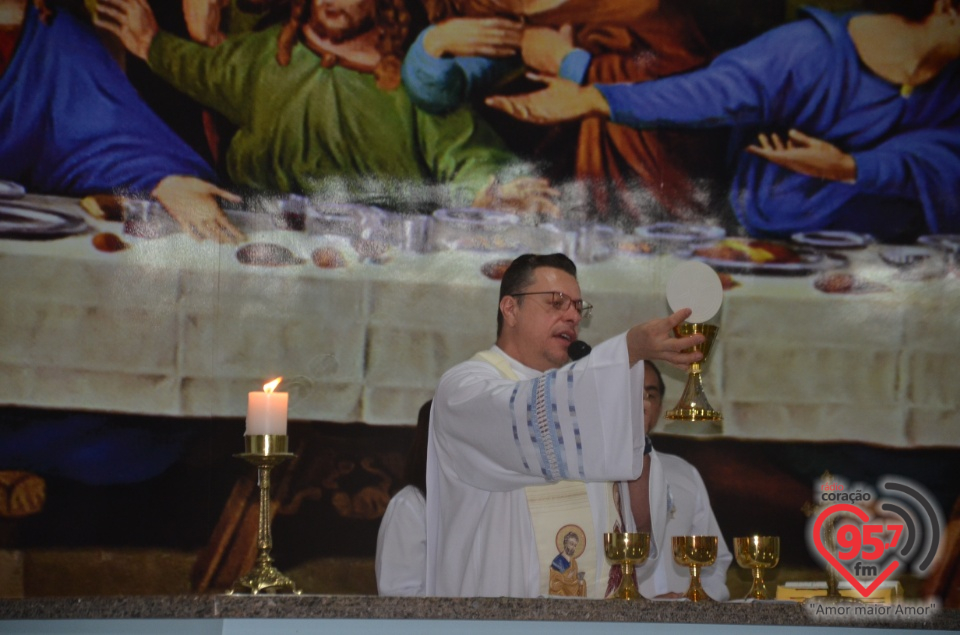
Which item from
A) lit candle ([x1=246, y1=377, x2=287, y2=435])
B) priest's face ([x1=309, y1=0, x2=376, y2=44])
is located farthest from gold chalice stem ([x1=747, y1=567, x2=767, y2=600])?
priest's face ([x1=309, y1=0, x2=376, y2=44])

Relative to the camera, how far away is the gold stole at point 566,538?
4258mm

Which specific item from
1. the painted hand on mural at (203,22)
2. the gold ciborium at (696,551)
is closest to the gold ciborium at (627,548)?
the gold ciborium at (696,551)

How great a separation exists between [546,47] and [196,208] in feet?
6.40

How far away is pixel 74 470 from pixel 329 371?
1259mm

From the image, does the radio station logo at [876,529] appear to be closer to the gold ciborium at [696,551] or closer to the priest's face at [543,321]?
the gold ciborium at [696,551]

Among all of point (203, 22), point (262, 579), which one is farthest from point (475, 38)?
point (262, 579)

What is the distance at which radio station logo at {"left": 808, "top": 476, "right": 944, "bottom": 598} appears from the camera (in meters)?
3.68

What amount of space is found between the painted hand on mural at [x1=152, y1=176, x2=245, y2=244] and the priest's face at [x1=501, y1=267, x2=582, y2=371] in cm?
181

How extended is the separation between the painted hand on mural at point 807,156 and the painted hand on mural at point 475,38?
135cm

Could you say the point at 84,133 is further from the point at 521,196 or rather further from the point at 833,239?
the point at 833,239

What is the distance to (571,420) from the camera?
343 cm

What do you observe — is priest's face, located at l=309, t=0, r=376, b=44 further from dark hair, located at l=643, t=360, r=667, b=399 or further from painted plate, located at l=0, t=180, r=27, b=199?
dark hair, located at l=643, t=360, r=667, b=399

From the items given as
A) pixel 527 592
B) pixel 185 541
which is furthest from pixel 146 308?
pixel 527 592

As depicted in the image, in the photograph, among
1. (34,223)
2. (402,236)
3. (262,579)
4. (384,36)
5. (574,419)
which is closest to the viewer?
(262,579)
